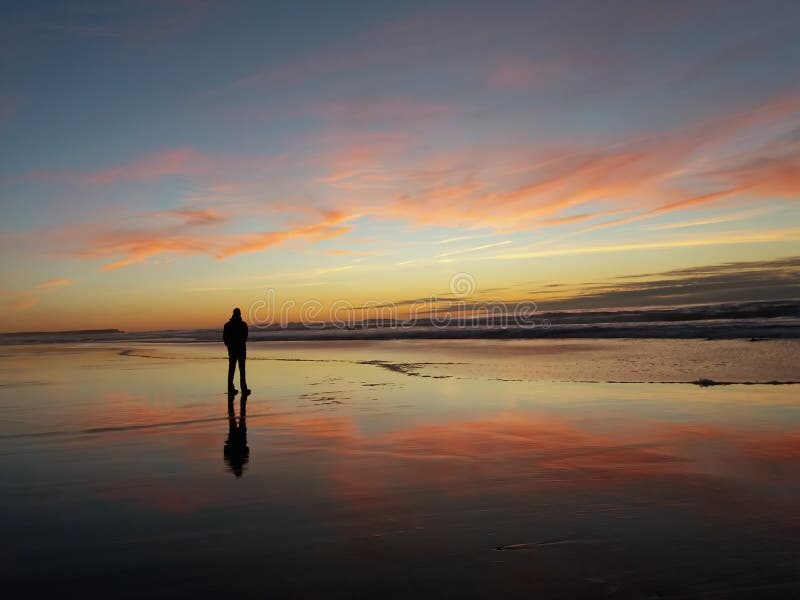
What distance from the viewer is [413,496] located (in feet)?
19.7

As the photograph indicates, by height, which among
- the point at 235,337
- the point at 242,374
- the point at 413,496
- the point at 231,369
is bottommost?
the point at 413,496

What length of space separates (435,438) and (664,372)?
11.6 metres

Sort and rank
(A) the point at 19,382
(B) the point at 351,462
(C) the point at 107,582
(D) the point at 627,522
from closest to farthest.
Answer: (C) the point at 107,582
(D) the point at 627,522
(B) the point at 351,462
(A) the point at 19,382

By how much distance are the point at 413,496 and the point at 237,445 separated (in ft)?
12.6

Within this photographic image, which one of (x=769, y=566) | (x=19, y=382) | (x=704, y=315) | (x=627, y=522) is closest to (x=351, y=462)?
(x=627, y=522)

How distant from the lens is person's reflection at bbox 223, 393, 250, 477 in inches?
293

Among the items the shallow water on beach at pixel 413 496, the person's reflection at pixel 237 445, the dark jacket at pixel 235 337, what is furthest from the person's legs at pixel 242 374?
the person's reflection at pixel 237 445

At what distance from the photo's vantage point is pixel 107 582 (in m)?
4.07

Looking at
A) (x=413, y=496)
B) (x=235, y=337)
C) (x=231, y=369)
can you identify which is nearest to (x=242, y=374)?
(x=231, y=369)

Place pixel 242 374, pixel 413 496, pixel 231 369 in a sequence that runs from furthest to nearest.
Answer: pixel 242 374, pixel 231 369, pixel 413 496

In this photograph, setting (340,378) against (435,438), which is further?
(340,378)

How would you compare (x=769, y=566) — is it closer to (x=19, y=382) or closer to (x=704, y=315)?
(x=19, y=382)

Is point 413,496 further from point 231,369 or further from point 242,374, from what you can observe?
point 242,374

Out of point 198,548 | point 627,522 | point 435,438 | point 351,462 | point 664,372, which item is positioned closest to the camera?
point 198,548
